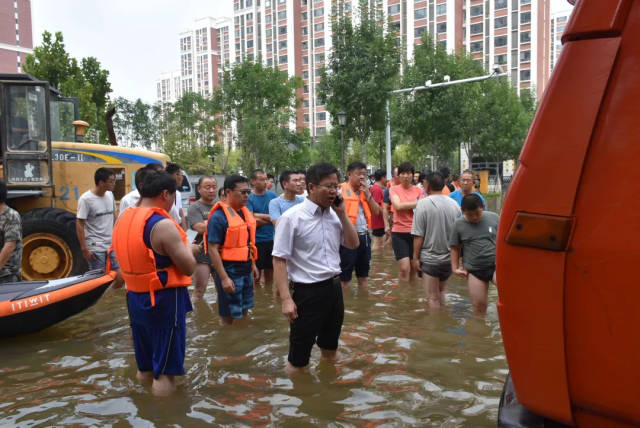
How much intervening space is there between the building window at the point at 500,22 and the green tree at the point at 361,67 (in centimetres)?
6128

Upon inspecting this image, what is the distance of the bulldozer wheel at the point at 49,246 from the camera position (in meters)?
8.90

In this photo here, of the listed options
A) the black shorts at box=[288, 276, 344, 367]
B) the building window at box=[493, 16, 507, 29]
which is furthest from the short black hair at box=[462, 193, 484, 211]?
the building window at box=[493, 16, 507, 29]

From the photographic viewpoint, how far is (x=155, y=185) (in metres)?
4.23

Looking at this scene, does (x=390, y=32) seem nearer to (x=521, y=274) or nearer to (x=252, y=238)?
(x=252, y=238)

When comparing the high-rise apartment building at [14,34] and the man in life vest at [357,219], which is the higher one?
the high-rise apartment building at [14,34]

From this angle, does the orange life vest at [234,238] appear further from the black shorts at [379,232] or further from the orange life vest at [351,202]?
the black shorts at [379,232]

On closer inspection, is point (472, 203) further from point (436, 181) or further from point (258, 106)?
point (258, 106)

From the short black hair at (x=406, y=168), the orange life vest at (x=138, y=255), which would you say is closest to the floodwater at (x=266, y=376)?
the orange life vest at (x=138, y=255)

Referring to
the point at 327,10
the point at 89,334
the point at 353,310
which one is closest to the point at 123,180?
the point at 89,334

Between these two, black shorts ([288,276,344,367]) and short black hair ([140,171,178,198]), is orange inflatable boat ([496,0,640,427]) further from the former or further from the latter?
short black hair ([140,171,178,198])

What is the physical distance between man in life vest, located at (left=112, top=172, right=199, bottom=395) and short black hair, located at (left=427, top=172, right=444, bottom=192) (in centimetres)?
384

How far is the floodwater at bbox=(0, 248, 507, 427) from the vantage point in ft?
14.1

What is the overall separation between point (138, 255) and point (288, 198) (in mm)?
4094

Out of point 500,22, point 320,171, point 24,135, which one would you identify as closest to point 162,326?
point 320,171
